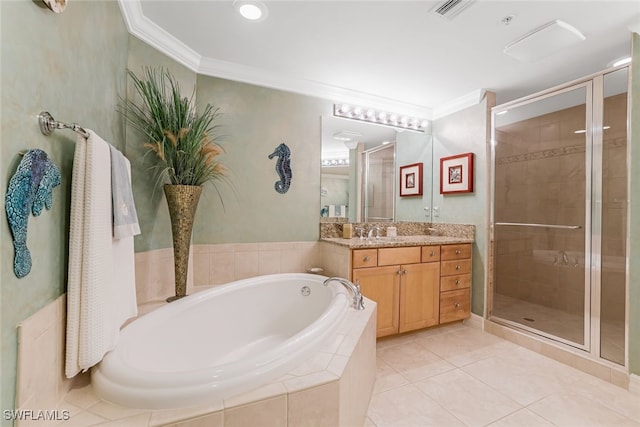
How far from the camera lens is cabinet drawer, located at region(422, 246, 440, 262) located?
2402mm

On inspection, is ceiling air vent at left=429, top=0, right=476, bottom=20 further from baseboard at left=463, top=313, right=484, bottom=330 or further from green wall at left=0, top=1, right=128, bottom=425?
baseboard at left=463, top=313, right=484, bottom=330

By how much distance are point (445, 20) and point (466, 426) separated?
2.37 metres

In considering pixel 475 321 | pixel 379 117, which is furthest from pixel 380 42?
pixel 475 321

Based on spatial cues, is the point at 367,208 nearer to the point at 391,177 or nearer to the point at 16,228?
the point at 391,177

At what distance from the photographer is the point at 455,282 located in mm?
2568

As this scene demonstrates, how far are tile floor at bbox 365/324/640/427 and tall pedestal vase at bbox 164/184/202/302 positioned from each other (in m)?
1.43

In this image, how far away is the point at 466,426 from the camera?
4.57 feet

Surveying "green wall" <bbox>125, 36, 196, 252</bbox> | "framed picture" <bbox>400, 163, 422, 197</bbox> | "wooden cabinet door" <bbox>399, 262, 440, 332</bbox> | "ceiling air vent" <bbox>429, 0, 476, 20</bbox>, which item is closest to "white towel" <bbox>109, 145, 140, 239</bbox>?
"green wall" <bbox>125, 36, 196, 252</bbox>

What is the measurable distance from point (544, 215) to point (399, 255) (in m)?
1.38

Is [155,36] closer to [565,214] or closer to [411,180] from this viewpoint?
[411,180]

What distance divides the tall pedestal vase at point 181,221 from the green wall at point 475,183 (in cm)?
256

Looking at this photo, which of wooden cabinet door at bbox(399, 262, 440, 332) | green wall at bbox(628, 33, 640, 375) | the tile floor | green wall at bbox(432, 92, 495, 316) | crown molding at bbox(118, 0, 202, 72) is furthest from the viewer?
green wall at bbox(432, 92, 495, 316)

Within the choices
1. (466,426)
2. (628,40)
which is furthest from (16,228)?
(628,40)

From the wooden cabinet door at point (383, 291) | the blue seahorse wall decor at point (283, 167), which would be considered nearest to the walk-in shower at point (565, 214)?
the wooden cabinet door at point (383, 291)
